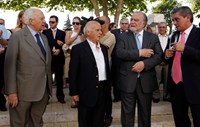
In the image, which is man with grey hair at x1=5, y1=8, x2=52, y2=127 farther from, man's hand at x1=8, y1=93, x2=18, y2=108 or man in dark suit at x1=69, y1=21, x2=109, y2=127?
man in dark suit at x1=69, y1=21, x2=109, y2=127

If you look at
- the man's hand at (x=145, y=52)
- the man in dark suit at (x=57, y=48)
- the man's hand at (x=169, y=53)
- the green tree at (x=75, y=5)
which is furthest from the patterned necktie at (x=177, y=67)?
the green tree at (x=75, y=5)

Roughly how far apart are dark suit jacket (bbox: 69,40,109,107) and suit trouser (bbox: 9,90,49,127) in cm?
44

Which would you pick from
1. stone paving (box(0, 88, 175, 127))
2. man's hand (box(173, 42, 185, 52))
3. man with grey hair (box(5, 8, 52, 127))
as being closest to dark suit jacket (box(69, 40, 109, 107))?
man with grey hair (box(5, 8, 52, 127))

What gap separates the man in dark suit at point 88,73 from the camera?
148 inches

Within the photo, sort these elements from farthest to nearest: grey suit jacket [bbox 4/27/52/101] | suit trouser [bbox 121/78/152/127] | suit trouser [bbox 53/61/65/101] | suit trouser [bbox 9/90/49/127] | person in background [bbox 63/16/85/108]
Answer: suit trouser [bbox 53/61/65/101] → person in background [bbox 63/16/85/108] → suit trouser [bbox 121/78/152/127] → suit trouser [bbox 9/90/49/127] → grey suit jacket [bbox 4/27/52/101]

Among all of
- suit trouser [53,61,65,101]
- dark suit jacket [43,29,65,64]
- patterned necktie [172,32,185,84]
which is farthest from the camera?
suit trouser [53,61,65,101]

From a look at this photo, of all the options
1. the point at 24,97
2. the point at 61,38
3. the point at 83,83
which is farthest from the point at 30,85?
the point at 61,38

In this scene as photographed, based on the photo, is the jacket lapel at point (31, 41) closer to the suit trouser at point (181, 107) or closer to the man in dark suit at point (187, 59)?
the man in dark suit at point (187, 59)

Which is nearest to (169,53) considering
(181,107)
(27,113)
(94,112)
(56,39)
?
(181,107)

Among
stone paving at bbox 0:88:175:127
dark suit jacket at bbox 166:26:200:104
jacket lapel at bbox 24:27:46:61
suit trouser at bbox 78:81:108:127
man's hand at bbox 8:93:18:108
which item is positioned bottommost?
stone paving at bbox 0:88:175:127

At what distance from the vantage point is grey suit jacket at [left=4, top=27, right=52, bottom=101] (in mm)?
3459

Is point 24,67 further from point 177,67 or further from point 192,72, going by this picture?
point 192,72

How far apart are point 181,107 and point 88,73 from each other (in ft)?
4.35

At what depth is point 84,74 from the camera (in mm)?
3799
